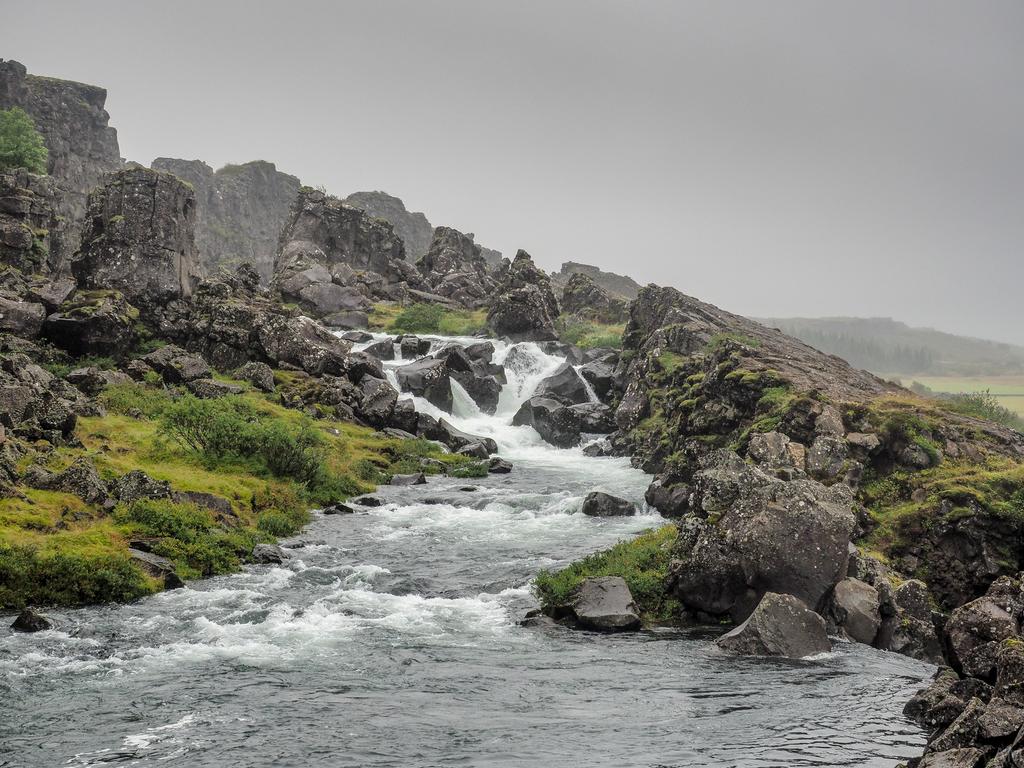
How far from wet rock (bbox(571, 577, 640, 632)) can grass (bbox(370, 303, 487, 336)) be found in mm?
72918

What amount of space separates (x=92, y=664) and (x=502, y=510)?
2337cm

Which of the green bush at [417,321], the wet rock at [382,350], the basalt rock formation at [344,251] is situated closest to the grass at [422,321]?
the green bush at [417,321]

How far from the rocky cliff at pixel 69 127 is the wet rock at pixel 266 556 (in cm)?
11498

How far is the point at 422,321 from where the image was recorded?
96.8 metres

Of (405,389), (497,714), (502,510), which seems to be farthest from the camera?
(405,389)

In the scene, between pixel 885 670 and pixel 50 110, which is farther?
pixel 50 110

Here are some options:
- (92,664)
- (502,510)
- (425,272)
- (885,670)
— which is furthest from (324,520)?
(425,272)

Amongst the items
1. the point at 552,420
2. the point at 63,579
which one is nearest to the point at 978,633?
the point at 63,579

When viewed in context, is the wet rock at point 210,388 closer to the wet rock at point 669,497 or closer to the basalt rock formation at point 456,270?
the wet rock at point 669,497

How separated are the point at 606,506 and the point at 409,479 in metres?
14.2

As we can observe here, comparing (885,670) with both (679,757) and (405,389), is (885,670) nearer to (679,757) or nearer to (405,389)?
(679,757)

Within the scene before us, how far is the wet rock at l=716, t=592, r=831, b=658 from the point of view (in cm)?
1792

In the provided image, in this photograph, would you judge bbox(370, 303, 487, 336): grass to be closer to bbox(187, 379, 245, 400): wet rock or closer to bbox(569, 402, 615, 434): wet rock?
bbox(569, 402, 615, 434): wet rock

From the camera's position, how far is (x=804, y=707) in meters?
14.2
